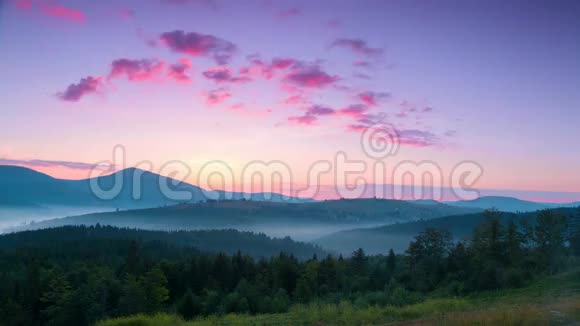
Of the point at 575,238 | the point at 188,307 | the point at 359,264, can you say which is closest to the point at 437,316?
the point at 188,307

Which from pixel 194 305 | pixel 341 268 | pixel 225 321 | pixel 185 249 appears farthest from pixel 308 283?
pixel 185 249

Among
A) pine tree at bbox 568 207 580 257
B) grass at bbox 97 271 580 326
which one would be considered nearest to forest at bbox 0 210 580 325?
pine tree at bbox 568 207 580 257

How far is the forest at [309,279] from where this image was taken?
33312mm

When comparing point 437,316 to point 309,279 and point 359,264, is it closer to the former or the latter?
point 309,279

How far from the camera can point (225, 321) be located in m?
17.7

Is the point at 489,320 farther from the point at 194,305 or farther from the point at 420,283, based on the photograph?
the point at 194,305

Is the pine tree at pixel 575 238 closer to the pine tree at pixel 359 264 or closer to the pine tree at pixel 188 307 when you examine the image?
the pine tree at pixel 359 264

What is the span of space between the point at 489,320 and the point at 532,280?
798 inches

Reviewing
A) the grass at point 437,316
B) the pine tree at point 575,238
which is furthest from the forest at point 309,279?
the grass at point 437,316

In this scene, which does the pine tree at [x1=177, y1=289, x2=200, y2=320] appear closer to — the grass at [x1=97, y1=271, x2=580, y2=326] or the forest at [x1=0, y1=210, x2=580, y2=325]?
the forest at [x1=0, y1=210, x2=580, y2=325]

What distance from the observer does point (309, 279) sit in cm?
5859

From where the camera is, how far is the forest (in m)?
33.3

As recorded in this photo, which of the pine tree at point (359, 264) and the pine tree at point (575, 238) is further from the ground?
the pine tree at point (575, 238)

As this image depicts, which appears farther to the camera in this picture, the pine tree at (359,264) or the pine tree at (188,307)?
the pine tree at (359,264)
